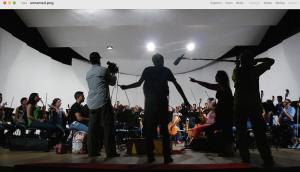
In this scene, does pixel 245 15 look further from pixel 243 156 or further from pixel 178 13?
pixel 243 156

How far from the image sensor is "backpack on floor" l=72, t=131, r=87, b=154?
500cm

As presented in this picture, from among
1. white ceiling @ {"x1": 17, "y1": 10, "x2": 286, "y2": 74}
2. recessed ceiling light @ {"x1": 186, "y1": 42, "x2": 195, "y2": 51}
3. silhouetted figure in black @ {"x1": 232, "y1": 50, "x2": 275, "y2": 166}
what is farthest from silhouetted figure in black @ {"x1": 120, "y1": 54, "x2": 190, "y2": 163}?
recessed ceiling light @ {"x1": 186, "y1": 42, "x2": 195, "y2": 51}

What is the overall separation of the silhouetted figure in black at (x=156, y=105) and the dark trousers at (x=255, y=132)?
0.62 meters

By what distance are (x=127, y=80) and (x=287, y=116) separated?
627cm

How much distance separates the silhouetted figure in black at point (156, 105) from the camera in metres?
3.34

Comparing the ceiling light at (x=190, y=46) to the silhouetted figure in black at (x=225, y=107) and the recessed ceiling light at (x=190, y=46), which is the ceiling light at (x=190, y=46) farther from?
the silhouetted figure in black at (x=225, y=107)

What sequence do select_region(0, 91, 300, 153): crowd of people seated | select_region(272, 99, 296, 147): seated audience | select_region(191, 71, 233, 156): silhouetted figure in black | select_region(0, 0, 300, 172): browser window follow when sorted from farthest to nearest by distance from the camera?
select_region(272, 99, 296, 147): seated audience, select_region(0, 91, 300, 153): crowd of people seated, select_region(191, 71, 233, 156): silhouetted figure in black, select_region(0, 0, 300, 172): browser window

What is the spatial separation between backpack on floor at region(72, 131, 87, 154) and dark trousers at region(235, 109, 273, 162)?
8.69 feet

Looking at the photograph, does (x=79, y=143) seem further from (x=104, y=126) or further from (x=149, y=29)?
(x=149, y=29)

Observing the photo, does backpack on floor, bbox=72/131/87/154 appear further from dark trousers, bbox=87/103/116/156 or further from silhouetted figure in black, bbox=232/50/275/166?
silhouetted figure in black, bbox=232/50/275/166

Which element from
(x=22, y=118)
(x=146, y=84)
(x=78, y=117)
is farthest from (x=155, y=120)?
(x=22, y=118)

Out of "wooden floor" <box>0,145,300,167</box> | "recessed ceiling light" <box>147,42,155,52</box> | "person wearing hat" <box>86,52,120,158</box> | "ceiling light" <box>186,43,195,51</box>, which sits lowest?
"wooden floor" <box>0,145,300,167</box>

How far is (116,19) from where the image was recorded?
6625 mm

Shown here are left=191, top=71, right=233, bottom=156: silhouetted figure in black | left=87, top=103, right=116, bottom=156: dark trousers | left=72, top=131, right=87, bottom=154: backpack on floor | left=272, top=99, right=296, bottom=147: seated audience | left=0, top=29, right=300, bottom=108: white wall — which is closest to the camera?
left=87, top=103, right=116, bottom=156: dark trousers
